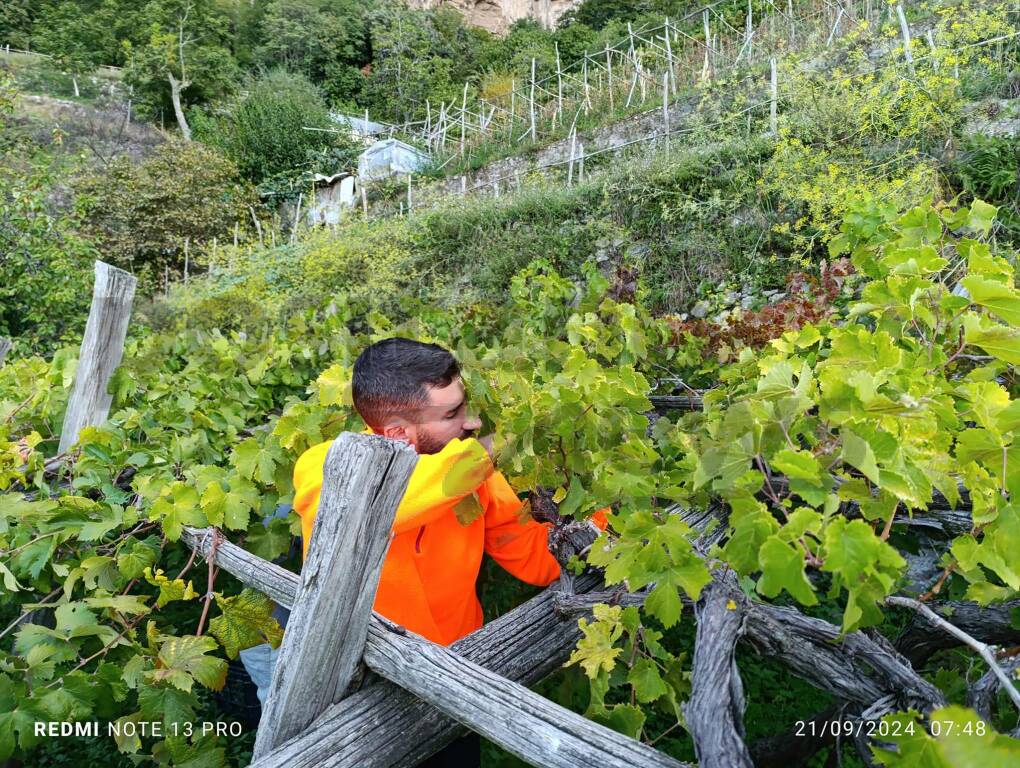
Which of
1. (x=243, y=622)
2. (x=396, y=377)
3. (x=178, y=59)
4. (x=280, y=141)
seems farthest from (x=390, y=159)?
(x=243, y=622)

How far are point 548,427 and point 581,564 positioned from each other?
1.03 feet

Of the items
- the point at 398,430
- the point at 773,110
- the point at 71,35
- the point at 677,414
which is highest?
the point at 71,35

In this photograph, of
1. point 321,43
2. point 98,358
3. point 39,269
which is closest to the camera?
point 98,358

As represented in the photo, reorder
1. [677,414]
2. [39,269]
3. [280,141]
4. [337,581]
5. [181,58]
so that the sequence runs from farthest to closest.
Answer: [181,58] → [280,141] → [39,269] → [677,414] → [337,581]

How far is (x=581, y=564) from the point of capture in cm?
148

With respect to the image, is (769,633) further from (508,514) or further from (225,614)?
(225,614)

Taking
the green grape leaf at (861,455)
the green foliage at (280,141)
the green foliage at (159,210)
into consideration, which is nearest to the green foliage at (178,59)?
the green foliage at (280,141)

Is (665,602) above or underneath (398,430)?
underneath

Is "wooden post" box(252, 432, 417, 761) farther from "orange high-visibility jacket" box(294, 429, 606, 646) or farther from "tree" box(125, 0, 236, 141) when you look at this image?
"tree" box(125, 0, 236, 141)

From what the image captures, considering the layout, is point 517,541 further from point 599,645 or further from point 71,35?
point 71,35

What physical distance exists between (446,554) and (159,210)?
1690 centimetres

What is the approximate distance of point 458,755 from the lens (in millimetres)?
1732

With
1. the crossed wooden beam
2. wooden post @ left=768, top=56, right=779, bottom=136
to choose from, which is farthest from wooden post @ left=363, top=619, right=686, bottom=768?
wooden post @ left=768, top=56, right=779, bottom=136

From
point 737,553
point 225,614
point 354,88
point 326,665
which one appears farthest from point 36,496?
point 354,88
